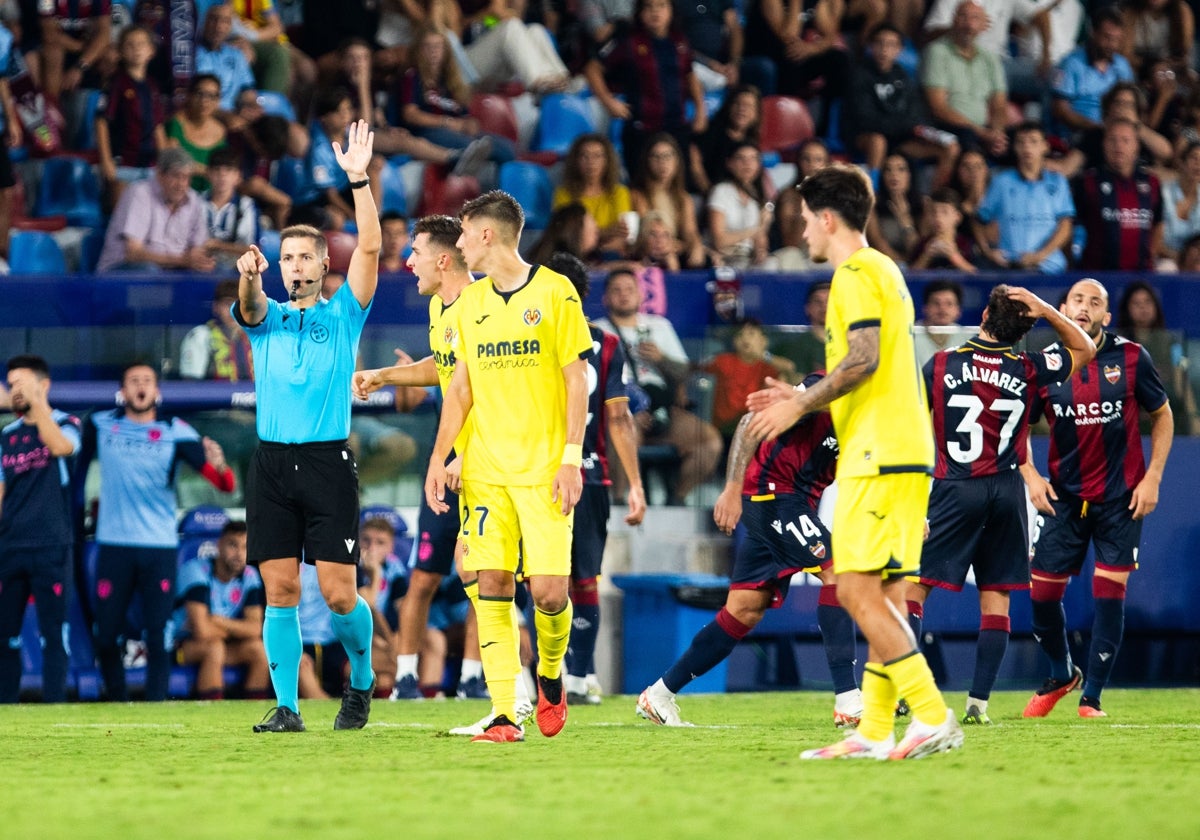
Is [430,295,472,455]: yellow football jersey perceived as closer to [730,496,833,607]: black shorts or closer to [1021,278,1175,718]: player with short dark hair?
[730,496,833,607]: black shorts

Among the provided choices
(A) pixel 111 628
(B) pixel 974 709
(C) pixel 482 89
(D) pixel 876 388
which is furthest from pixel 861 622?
(C) pixel 482 89

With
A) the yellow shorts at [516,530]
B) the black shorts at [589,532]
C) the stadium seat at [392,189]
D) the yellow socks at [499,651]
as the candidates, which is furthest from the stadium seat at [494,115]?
the yellow socks at [499,651]

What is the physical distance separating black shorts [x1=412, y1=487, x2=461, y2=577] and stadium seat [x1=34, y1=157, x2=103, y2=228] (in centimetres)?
517

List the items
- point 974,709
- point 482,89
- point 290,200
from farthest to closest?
1. point 482,89
2. point 290,200
3. point 974,709

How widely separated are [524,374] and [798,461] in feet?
7.38

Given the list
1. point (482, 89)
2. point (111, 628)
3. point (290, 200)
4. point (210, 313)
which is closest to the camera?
point (111, 628)

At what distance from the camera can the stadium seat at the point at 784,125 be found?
679 inches

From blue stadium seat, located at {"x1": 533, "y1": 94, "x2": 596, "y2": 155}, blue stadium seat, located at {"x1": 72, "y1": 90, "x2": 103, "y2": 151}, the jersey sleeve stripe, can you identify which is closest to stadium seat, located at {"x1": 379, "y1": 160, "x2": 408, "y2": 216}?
blue stadium seat, located at {"x1": 533, "y1": 94, "x2": 596, "y2": 155}

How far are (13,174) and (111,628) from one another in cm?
461

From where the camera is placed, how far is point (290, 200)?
14852mm

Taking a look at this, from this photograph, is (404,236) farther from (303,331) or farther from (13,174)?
(303,331)

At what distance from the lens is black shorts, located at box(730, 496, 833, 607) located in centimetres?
891

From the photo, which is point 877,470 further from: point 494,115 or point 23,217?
point 494,115

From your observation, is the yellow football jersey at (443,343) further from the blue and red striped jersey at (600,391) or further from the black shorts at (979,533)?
the black shorts at (979,533)
